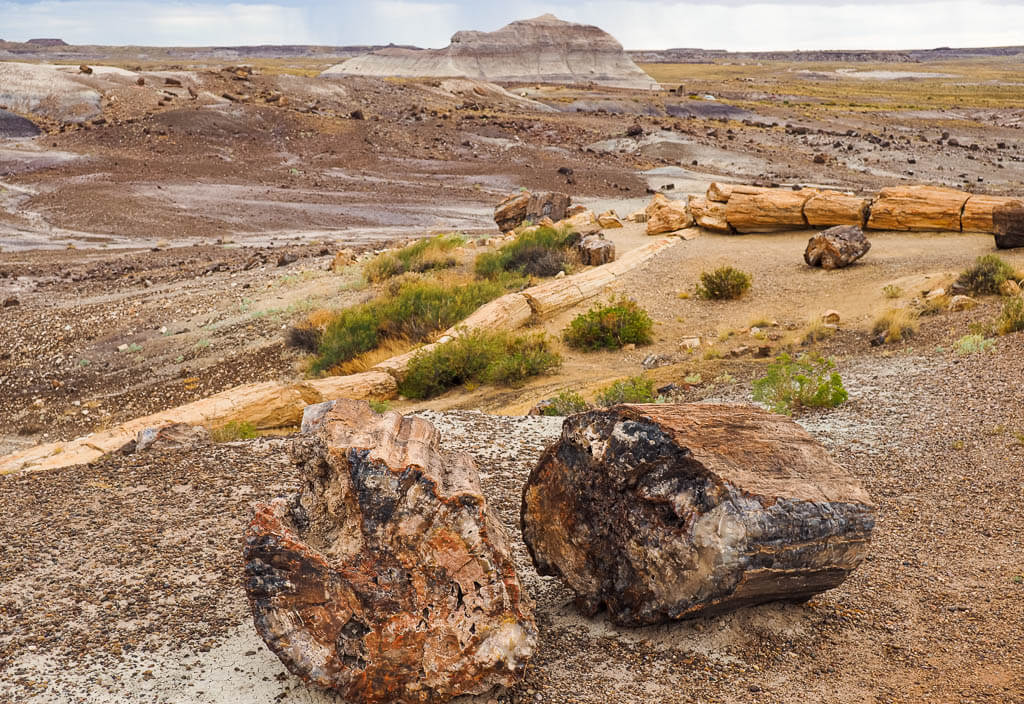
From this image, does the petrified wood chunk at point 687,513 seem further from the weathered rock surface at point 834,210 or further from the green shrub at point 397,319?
the weathered rock surface at point 834,210

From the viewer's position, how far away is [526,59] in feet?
321

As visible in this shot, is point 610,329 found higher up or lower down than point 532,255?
lower down

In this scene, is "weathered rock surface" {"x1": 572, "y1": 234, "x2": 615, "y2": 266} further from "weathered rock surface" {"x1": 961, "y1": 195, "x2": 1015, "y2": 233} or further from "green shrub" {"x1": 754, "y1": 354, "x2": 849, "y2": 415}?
→ "green shrub" {"x1": 754, "y1": 354, "x2": 849, "y2": 415}

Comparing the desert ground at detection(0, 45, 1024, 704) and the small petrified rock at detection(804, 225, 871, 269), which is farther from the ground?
the small petrified rock at detection(804, 225, 871, 269)

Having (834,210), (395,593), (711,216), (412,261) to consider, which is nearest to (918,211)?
(834,210)

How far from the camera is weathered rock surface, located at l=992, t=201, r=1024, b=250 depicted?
15070 millimetres

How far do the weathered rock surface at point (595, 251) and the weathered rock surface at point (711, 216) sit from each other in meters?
2.30

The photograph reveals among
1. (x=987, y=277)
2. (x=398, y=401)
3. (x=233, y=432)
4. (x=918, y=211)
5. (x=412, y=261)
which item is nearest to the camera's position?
(x=233, y=432)

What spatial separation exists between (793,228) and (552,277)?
5.25 metres

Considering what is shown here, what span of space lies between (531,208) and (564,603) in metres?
19.3

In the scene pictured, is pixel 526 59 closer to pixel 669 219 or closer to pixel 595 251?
pixel 669 219

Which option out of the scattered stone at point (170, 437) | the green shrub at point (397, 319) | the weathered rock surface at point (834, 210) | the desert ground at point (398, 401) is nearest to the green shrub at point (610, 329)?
the desert ground at point (398, 401)

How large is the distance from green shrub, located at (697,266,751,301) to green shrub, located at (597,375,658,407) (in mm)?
4959

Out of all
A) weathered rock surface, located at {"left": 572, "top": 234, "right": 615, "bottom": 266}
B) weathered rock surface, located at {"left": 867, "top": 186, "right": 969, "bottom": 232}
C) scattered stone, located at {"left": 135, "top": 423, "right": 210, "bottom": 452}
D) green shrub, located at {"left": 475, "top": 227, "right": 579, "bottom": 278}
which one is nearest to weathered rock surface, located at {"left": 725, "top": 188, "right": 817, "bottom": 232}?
weathered rock surface, located at {"left": 867, "top": 186, "right": 969, "bottom": 232}
